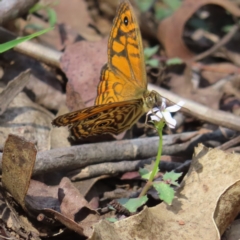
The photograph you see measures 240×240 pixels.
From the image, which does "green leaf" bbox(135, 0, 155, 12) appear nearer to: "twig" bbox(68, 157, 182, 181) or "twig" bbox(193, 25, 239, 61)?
"twig" bbox(193, 25, 239, 61)

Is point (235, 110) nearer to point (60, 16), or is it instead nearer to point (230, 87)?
point (230, 87)

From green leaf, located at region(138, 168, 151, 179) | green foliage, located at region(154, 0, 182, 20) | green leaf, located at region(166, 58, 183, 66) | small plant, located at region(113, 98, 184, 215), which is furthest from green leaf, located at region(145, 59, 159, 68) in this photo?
green leaf, located at region(138, 168, 151, 179)

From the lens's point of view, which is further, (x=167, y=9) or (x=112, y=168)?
(x=167, y=9)

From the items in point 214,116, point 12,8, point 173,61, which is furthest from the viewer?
point 173,61

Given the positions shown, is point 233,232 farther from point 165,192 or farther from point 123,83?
point 123,83

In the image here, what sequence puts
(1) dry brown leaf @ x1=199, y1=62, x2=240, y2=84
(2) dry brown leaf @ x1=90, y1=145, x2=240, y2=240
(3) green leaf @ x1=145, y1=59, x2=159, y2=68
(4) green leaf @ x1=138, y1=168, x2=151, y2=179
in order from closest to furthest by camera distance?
(2) dry brown leaf @ x1=90, y1=145, x2=240, y2=240, (4) green leaf @ x1=138, y1=168, x2=151, y2=179, (3) green leaf @ x1=145, y1=59, x2=159, y2=68, (1) dry brown leaf @ x1=199, y1=62, x2=240, y2=84

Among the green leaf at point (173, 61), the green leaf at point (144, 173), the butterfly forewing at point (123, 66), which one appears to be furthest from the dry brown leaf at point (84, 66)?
the green leaf at point (144, 173)

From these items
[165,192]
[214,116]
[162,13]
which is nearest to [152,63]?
[214,116]
